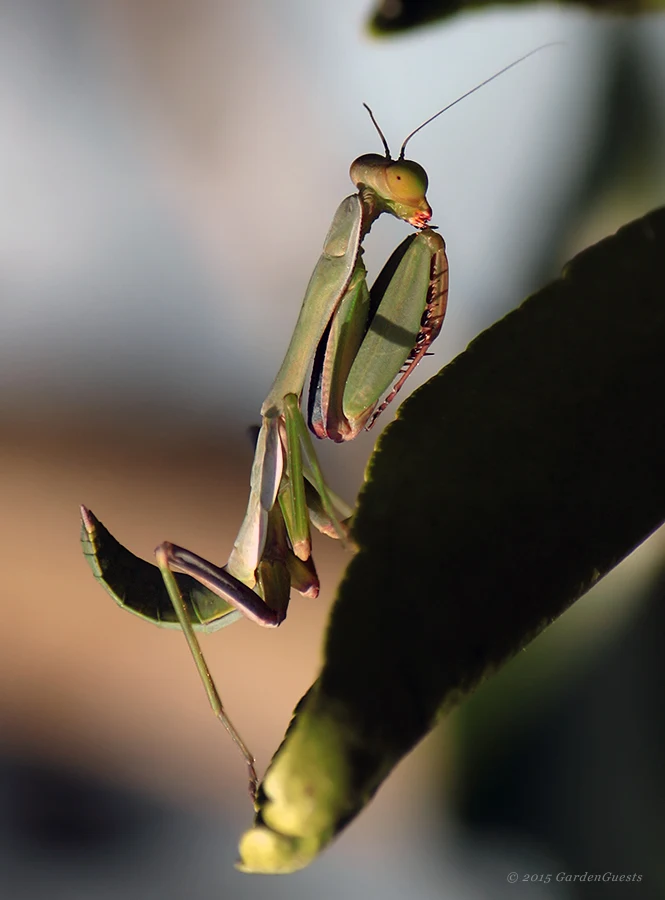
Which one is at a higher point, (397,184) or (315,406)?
(397,184)

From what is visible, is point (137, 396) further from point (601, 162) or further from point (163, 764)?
point (601, 162)

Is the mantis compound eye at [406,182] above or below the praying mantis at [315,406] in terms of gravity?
above

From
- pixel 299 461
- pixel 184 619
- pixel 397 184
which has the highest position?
pixel 397 184

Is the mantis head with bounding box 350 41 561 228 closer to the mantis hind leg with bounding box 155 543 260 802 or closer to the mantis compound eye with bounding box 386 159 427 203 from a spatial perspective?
the mantis compound eye with bounding box 386 159 427 203

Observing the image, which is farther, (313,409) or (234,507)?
(234,507)

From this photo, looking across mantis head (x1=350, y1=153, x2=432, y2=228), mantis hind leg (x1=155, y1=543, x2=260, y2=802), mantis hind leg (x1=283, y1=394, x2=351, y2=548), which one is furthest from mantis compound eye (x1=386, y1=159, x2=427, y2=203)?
mantis hind leg (x1=155, y1=543, x2=260, y2=802)

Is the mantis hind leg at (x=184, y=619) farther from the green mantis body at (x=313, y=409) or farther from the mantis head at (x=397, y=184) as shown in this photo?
the mantis head at (x=397, y=184)

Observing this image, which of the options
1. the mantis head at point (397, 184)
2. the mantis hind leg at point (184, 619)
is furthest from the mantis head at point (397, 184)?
the mantis hind leg at point (184, 619)

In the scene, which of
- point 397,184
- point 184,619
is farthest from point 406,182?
point 184,619

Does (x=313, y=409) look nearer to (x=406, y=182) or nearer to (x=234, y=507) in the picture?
(x=406, y=182)
